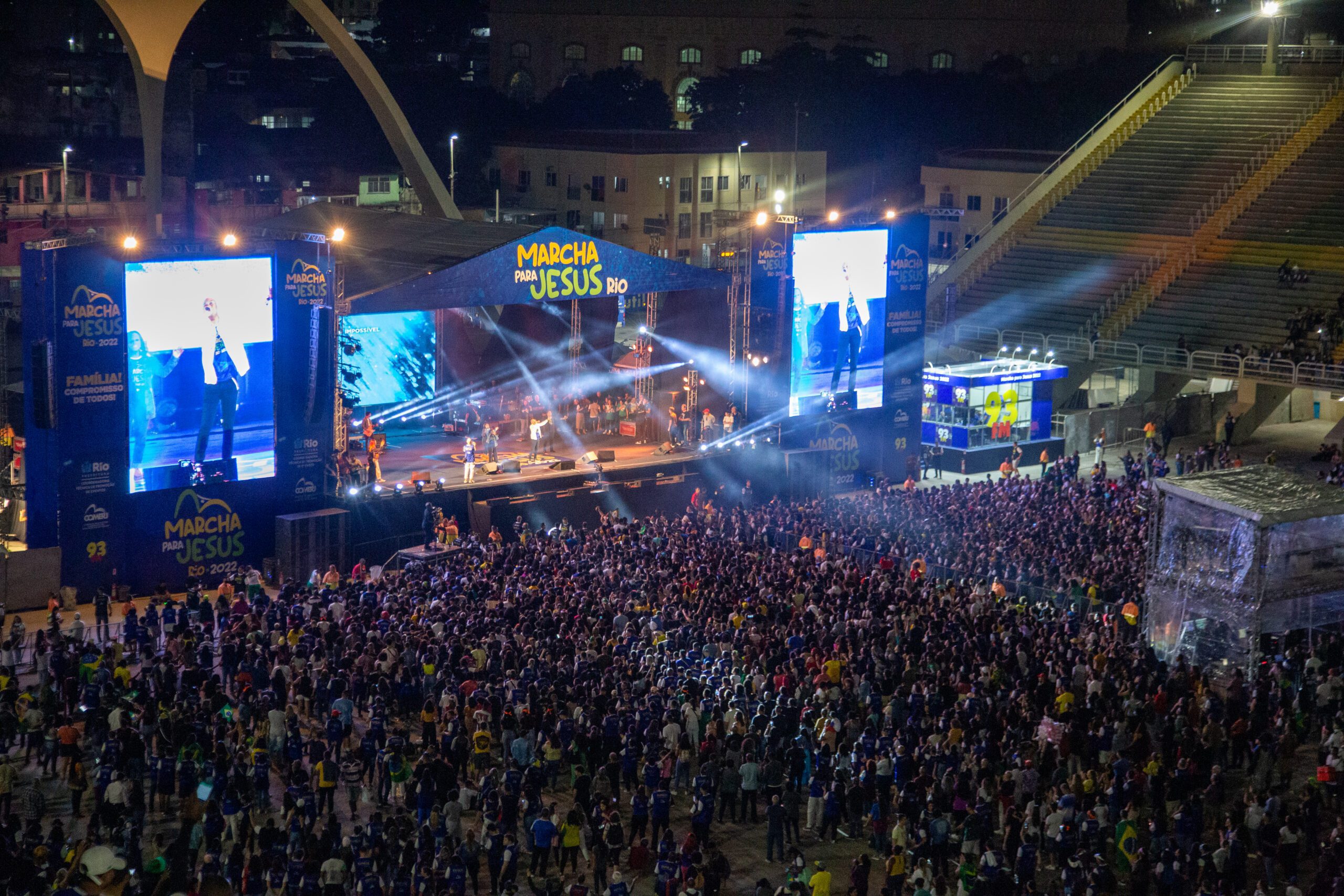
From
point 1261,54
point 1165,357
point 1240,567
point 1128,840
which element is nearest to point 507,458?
→ point 1240,567

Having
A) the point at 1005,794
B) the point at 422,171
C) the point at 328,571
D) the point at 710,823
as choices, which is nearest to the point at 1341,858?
the point at 1005,794

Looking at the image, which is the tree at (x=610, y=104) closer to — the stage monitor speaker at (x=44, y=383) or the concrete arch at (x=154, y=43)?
the concrete arch at (x=154, y=43)

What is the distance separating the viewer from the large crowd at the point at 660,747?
16.5 metres

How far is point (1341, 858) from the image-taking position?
16.5 meters

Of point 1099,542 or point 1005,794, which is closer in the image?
point 1005,794

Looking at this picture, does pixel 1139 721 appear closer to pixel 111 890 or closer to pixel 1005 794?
pixel 1005 794

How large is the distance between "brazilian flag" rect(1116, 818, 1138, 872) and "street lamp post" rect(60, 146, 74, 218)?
44.6 metres

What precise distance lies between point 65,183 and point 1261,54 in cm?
3957

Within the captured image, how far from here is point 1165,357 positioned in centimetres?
4309

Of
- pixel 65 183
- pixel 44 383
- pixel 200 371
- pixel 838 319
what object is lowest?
pixel 44 383

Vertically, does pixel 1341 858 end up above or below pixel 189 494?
below

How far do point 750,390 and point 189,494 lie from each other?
13237 mm

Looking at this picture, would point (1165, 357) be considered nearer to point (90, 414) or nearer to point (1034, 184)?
point (1034, 184)

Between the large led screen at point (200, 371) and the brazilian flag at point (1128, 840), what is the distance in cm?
Answer: 1810
